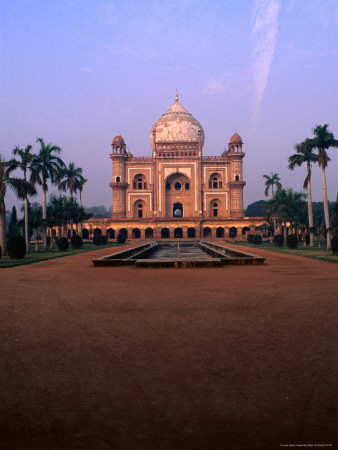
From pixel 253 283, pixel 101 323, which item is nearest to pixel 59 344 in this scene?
pixel 101 323

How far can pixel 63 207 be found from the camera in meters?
32.8

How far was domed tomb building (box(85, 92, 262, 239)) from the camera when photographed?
56375 millimetres

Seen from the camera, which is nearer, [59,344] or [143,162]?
[59,344]

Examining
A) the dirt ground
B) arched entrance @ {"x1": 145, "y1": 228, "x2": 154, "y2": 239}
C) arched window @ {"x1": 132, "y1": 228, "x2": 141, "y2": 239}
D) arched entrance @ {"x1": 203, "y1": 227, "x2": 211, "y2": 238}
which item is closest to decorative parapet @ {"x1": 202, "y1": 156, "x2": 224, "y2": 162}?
arched entrance @ {"x1": 203, "y1": 227, "x2": 211, "y2": 238}

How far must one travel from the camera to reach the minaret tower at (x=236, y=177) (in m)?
55.7

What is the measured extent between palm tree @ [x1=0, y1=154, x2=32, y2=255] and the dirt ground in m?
16.3

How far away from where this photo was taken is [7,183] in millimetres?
22641

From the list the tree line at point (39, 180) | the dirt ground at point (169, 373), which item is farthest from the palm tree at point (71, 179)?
the dirt ground at point (169, 373)

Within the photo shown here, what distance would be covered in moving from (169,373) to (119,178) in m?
54.2

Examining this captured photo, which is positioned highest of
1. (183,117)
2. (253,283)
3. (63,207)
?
(183,117)

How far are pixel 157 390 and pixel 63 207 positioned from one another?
31.1 metres

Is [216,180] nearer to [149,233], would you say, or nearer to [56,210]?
[149,233]

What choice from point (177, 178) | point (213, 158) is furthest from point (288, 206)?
point (177, 178)

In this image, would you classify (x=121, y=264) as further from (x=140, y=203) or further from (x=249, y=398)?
(x=140, y=203)
